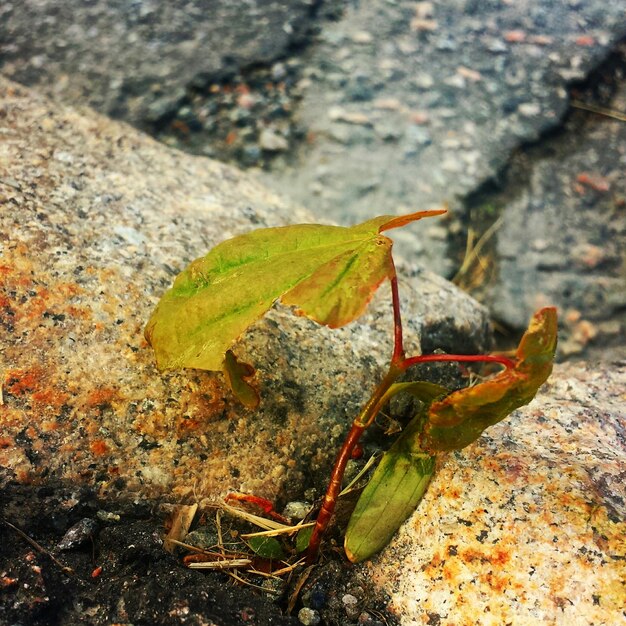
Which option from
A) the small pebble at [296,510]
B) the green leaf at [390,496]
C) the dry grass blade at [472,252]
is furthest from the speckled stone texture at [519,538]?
the dry grass blade at [472,252]

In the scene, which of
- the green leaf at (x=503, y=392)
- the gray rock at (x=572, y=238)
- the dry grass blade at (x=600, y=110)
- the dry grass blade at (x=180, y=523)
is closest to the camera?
the green leaf at (x=503, y=392)

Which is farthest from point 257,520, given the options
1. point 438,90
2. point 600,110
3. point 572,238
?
point 600,110

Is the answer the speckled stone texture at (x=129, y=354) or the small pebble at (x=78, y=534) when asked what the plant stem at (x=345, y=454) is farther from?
the small pebble at (x=78, y=534)

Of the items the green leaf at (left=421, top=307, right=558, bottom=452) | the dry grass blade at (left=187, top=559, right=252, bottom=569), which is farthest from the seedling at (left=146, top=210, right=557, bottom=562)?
the dry grass blade at (left=187, top=559, right=252, bottom=569)

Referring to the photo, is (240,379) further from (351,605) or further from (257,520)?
(351,605)

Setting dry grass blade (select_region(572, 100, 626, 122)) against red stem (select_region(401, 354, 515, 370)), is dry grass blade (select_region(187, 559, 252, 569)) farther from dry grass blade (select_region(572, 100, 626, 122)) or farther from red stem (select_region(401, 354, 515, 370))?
dry grass blade (select_region(572, 100, 626, 122))

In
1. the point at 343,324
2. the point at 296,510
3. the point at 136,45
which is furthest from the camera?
the point at 136,45

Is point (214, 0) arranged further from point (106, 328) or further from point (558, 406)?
point (558, 406)
